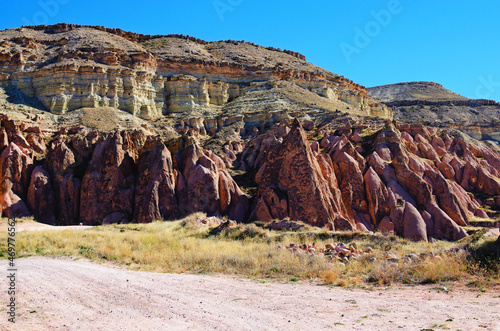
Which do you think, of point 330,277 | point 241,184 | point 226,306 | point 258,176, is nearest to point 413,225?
point 258,176

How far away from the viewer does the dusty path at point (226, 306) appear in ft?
21.0

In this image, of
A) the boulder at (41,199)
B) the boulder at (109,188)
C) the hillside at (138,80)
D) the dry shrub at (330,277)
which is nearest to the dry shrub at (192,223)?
the boulder at (109,188)

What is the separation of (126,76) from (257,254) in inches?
2491

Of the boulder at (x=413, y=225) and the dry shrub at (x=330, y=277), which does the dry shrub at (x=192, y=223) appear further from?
the boulder at (x=413, y=225)

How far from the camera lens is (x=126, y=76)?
68.4m

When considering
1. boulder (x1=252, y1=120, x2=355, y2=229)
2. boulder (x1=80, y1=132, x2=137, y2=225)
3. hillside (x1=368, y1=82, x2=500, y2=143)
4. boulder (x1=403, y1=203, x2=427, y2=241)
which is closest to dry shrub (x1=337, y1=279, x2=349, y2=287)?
boulder (x1=252, y1=120, x2=355, y2=229)

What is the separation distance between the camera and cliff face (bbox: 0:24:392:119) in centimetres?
6431

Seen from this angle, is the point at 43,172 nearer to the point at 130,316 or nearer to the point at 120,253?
the point at 120,253

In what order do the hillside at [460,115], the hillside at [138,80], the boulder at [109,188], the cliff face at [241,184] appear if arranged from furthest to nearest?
1. the hillside at [460,115]
2. the hillside at [138,80]
3. the boulder at [109,188]
4. the cliff face at [241,184]

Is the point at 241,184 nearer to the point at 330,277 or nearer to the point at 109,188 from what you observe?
the point at 109,188

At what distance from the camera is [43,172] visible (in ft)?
92.3

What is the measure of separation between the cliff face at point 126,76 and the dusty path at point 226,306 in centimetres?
5909

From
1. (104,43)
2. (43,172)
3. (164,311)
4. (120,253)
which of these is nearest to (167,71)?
(104,43)

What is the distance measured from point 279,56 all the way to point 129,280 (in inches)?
4376
